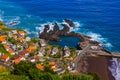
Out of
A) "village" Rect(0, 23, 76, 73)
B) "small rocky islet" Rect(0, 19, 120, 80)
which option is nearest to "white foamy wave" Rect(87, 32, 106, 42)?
"small rocky islet" Rect(0, 19, 120, 80)

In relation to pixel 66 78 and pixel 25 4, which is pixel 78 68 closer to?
pixel 66 78

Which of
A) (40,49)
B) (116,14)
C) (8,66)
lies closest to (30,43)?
(40,49)

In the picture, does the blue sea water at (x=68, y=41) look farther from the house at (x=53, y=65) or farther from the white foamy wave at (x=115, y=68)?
the house at (x=53, y=65)

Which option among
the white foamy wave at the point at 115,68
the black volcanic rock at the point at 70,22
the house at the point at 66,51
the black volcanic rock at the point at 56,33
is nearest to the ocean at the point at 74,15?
the black volcanic rock at the point at 70,22

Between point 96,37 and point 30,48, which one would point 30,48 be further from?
point 96,37

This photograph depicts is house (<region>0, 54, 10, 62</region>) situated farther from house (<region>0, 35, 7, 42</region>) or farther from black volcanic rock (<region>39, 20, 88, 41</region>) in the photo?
black volcanic rock (<region>39, 20, 88, 41</region>)

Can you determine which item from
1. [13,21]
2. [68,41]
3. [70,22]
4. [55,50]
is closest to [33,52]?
[55,50]
